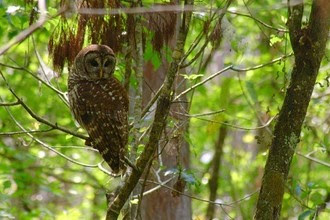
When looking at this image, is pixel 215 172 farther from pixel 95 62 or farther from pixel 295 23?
pixel 295 23

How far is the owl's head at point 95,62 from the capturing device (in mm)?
4559

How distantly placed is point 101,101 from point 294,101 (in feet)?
4.54

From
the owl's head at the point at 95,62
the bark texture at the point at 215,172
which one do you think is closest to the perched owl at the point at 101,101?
the owl's head at the point at 95,62

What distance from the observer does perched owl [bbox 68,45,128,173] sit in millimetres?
4426

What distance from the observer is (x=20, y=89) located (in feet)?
30.9

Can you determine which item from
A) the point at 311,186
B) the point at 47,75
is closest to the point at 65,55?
the point at 47,75

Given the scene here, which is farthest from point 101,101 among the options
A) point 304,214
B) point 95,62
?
point 304,214

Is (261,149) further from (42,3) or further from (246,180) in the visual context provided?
(42,3)

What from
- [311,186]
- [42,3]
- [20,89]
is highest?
[42,3]

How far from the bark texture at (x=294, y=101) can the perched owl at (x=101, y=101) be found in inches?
37.7

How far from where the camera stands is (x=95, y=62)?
468 centimetres

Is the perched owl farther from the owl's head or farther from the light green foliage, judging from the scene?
the light green foliage

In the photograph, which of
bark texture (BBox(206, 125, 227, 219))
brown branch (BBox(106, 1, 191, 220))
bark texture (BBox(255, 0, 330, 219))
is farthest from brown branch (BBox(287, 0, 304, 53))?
bark texture (BBox(206, 125, 227, 219))

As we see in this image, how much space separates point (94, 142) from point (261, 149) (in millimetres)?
5822
